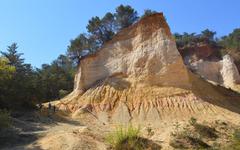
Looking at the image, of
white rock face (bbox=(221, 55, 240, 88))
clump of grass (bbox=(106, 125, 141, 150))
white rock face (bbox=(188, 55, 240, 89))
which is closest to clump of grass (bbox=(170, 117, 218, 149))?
clump of grass (bbox=(106, 125, 141, 150))

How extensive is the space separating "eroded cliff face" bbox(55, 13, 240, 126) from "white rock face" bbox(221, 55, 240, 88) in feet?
28.1

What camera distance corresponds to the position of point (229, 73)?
133 feet

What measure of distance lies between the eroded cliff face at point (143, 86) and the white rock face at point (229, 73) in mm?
8574

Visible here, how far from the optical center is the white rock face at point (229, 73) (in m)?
39.6

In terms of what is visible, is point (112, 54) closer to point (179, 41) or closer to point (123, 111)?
point (123, 111)

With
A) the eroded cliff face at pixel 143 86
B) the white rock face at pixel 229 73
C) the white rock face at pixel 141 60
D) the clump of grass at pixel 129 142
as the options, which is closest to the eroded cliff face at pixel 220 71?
the white rock face at pixel 229 73

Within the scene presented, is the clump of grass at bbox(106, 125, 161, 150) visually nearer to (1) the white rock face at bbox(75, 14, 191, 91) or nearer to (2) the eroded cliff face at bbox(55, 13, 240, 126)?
(2) the eroded cliff face at bbox(55, 13, 240, 126)

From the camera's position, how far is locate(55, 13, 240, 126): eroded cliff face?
24219 millimetres

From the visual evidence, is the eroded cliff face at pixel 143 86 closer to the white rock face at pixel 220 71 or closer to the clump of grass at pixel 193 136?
the clump of grass at pixel 193 136

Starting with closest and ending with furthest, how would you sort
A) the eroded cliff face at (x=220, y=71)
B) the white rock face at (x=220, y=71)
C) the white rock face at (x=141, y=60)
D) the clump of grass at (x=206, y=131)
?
the clump of grass at (x=206, y=131), the white rock face at (x=141, y=60), the eroded cliff face at (x=220, y=71), the white rock face at (x=220, y=71)

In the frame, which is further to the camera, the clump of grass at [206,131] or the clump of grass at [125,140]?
the clump of grass at [206,131]

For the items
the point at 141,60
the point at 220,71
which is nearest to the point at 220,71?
the point at 220,71

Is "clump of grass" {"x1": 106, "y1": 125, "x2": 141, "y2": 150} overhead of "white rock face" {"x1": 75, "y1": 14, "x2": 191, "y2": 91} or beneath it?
beneath

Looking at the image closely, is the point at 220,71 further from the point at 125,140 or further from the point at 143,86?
the point at 125,140
